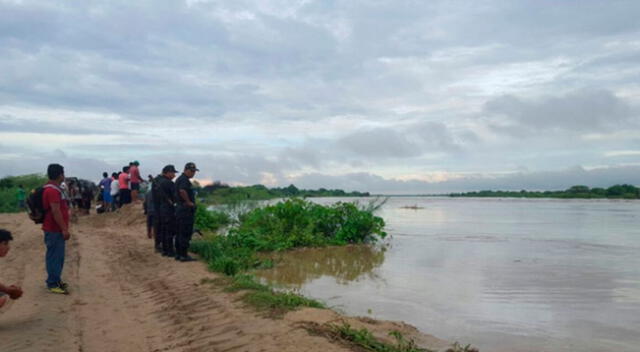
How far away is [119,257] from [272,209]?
479 centimetres

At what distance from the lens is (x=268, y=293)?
6.47m

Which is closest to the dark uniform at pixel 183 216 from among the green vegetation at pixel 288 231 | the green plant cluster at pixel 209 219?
the green vegetation at pixel 288 231

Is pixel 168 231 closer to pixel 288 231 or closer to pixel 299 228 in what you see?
pixel 288 231

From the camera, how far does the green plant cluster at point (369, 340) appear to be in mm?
4391

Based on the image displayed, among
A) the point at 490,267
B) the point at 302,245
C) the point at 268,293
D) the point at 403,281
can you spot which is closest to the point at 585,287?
the point at 490,267

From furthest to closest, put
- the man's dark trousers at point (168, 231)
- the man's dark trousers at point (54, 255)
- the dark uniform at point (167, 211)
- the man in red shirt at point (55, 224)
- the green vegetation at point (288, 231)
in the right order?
the green vegetation at point (288, 231), the man's dark trousers at point (168, 231), the dark uniform at point (167, 211), the man's dark trousers at point (54, 255), the man in red shirt at point (55, 224)

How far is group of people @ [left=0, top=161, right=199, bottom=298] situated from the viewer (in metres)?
6.52

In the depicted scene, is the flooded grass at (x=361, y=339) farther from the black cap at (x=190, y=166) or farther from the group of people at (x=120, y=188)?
the group of people at (x=120, y=188)

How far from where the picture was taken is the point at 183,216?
31.8 feet

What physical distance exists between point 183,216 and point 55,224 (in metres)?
3.14

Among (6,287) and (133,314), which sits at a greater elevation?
(6,287)

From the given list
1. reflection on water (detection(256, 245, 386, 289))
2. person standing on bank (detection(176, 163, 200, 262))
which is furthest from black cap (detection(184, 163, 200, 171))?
reflection on water (detection(256, 245, 386, 289))

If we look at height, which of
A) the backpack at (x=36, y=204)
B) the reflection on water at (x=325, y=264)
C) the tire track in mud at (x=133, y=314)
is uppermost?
the backpack at (x=36, y=204)

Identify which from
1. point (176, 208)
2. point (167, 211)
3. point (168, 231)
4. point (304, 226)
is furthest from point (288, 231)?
point (176, 208)
